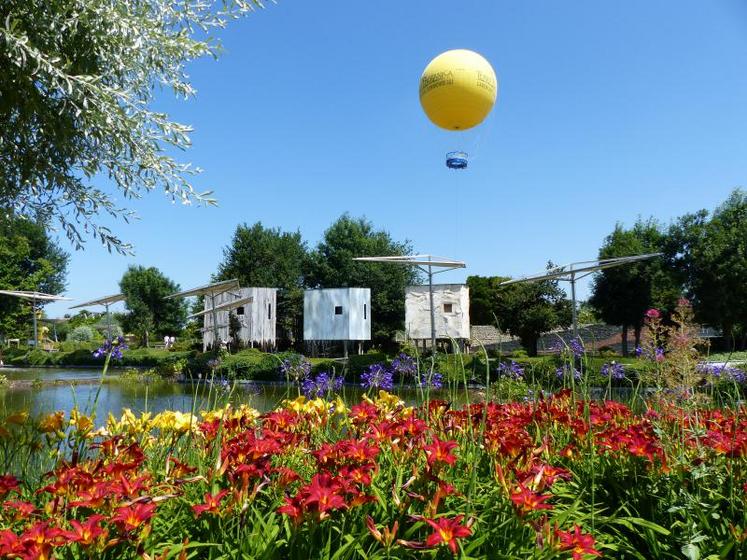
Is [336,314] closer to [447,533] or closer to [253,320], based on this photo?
[253,320]

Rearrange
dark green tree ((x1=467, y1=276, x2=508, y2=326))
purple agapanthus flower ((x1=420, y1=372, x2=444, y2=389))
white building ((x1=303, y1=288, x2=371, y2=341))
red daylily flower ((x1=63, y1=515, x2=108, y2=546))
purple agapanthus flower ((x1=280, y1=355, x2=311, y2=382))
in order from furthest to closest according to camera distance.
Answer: dark green tree ((x1=467, y1=276, x2=508, y2=326)) → white building ((x1=303, y1=288, x2=371, y2=341)) → purple agapanthus flower ((x1=280, y1=355, x2=311, y2=382)) → purple agapanthus flower ((x1=420, y1=372, x2=444, y2=389)) → red daylily flower ((x1=63, y1=515, x2=108, y2=546))

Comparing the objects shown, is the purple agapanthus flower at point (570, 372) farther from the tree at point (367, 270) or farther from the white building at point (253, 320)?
the tree at point (367, 270)

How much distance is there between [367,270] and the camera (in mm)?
30250

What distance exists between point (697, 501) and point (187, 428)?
1650mm

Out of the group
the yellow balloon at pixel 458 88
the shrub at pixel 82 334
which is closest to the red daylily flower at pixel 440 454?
the yellow balloon at pixel 458 88

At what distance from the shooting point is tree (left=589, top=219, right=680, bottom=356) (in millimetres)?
22781

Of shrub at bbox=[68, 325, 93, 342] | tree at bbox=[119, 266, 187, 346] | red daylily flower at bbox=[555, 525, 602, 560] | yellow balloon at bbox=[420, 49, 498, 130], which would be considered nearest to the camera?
red daylily flower at bbox=[555, 525, 602, 560]

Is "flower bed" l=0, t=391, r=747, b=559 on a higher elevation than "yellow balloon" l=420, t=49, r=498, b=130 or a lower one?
lower

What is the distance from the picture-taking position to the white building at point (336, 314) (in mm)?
23266

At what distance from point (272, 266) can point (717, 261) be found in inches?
861

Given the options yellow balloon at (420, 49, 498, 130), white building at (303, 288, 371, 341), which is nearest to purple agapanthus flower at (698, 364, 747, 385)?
yellow balloon at (420, 49, 498, 130)

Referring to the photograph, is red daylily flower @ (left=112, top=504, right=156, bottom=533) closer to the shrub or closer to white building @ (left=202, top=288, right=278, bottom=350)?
white building @ (left=202, top=288, right=278, bottom=350)

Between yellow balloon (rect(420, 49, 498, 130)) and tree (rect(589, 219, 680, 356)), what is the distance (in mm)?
18276

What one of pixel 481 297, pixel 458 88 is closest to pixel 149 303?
pixel 481 297
